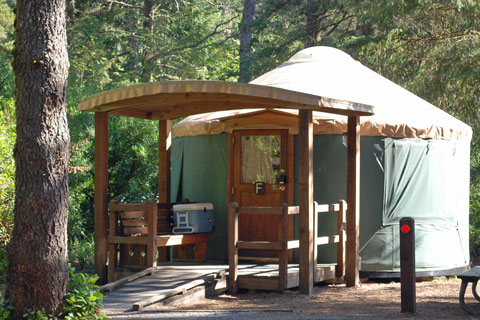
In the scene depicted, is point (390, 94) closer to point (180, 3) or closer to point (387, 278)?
point (387, 278)

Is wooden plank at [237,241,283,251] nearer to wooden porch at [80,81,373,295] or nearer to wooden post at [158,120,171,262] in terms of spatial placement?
wooden porch at [80,81,373,295]

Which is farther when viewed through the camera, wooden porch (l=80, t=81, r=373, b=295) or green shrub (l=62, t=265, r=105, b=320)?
wooden porch (l=80, t=81, r=373, b=295)

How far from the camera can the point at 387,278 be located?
9266mm

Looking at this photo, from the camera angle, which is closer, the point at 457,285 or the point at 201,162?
the point at 457,285

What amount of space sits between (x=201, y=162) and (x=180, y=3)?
10.8 metres

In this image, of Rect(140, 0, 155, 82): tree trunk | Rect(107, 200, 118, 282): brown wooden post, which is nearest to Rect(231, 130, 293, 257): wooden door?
Rect(107, 200, 118, 282): brown wooden post

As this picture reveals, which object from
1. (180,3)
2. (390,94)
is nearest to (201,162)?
(390,94)

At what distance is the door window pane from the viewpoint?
9.13 meters

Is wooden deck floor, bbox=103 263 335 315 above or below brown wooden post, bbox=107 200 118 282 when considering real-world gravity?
below

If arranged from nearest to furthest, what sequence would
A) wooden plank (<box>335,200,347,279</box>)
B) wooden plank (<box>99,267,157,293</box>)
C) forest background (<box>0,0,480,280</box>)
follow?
wooden plank (<box>99,267,157,293</box>), wooden plank (<box>335,200,347,279</box>), forest background (<box>0,0,480,280</box>)

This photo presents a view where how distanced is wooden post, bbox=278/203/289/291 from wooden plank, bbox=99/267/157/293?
1443mm

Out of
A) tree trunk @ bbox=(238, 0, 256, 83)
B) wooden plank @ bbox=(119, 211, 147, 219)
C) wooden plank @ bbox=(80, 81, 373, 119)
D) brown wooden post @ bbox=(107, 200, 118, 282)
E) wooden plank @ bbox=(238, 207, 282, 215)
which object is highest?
tree trunk @ bbox=(238, 0, 256, 83)

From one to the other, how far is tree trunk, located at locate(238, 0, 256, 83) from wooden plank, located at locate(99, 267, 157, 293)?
10861 millimetres

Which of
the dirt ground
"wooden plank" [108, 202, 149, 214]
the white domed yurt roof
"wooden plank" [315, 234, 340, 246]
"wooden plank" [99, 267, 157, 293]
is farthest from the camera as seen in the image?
the white domed yurt roof
